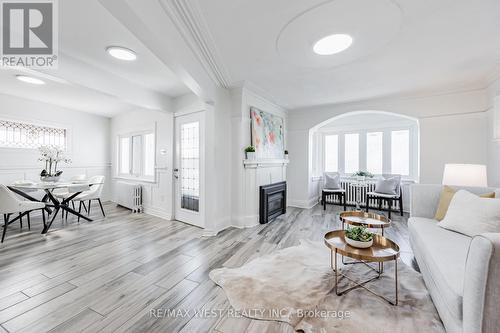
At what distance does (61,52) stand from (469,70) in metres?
5.50

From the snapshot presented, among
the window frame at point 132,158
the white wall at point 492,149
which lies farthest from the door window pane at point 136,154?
the white wall at point 492,149

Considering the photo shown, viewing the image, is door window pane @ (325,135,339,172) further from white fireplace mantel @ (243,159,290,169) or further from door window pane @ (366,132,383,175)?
white fireplace mantel @ (243,159,290,169)

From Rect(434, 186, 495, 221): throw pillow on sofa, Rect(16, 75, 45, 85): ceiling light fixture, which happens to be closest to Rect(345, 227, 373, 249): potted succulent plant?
Rect(434, 186, 495, 221): throw pillow on sofa

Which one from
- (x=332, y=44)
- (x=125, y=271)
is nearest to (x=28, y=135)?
(x=125, y=271)

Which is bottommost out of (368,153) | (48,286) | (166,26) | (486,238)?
(48,286)

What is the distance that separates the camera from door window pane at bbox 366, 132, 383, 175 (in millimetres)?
5270

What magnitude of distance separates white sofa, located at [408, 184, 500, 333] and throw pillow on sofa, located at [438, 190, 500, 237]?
0.10 m

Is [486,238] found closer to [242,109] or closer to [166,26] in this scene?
[166,26]

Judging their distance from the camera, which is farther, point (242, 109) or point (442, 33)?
point (242, 109)

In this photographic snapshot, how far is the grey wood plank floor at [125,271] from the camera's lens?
148cm

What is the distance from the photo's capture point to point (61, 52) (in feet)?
7.70

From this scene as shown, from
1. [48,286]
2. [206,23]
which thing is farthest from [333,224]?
[48,286]

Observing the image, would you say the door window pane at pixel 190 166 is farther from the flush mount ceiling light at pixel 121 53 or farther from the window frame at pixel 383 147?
the window frame at pixel 383 147

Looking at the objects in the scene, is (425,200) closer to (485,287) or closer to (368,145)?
(485,287)
